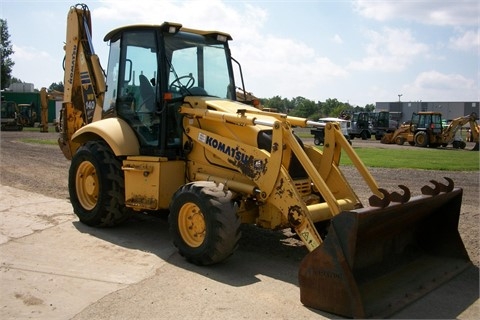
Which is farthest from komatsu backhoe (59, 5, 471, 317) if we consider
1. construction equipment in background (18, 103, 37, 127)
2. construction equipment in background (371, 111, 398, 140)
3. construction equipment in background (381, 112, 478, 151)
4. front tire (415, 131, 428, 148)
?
construction equipment in background (18, 103, 37, 127)

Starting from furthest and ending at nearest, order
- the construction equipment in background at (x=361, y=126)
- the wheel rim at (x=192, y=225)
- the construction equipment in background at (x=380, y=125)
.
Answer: the construction equipment in background at (x=380, y=125)
the construction equipment in background at (x=361, y=126)
the wheel rim at (x=192, y=225)

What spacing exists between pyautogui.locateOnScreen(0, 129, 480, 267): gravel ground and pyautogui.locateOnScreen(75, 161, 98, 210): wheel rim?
6.57 ft

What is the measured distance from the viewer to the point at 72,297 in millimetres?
4719

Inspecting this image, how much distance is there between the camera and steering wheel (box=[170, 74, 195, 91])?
681 cm

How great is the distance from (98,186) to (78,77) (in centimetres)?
302

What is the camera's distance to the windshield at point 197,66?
22.5 feet

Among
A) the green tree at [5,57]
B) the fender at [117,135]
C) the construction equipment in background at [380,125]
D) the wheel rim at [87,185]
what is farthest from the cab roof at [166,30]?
the green tree at [5,57]

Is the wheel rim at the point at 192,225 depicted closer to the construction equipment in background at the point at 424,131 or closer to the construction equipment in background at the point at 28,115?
the construction equipment in background at the point at 424,131

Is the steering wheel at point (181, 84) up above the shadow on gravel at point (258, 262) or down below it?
above

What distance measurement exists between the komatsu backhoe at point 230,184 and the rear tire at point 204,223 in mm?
12

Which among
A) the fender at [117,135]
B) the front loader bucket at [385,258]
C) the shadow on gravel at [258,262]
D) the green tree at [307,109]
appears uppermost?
the green tree at [307,109]

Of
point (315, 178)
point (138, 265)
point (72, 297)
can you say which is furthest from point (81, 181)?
point (315, 178)

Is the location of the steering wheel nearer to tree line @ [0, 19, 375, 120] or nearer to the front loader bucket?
the front loader bucket

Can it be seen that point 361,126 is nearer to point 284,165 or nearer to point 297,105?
point 284,165
